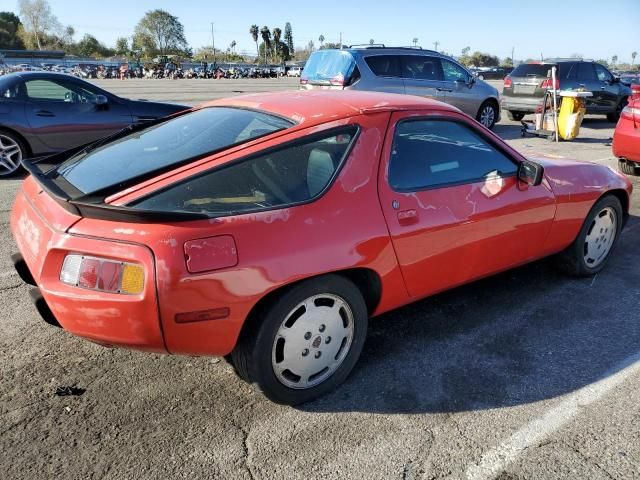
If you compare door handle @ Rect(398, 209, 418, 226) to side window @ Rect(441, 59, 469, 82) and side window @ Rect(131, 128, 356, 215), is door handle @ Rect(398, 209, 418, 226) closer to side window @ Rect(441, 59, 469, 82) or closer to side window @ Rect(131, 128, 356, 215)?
side window @ Rect(131, 128, 356, 215)

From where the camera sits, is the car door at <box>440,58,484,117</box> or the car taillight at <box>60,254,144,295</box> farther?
the car door at <box>440,58,484,117</box>

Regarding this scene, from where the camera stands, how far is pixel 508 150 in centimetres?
345

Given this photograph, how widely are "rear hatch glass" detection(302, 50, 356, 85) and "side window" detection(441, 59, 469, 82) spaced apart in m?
2.66

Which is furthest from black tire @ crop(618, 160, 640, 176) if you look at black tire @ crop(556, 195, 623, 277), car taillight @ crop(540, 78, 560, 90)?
car taillight @ crop(540, 78, 560, 90)

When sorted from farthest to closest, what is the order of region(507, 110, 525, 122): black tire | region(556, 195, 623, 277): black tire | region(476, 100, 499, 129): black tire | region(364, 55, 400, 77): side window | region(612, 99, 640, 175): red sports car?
region(507, 110, 525, 122): black tire → region(476, 100, 499, 129): black tire → region(364, 55, 400, 77): side window → region(612, 99, 640, 175): red sports car → region(556, 195, 623, 277): black tire

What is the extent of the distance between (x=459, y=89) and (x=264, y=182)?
10.5 m

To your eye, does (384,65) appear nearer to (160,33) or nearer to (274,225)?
(274,225)

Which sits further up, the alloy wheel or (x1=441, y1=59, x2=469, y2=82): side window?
(x1=441, y1=59, x2=469, y2=82): side window

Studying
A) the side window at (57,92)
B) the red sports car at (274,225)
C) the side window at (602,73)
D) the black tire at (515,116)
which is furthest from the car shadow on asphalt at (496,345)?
the side window at (602,73)

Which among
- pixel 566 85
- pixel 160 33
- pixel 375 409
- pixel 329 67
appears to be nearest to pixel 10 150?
pixel 329 67

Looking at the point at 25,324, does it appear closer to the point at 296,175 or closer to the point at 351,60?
the point at 296,175

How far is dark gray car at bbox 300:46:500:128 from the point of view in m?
10.2

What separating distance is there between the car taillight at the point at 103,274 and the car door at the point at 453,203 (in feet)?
4.24

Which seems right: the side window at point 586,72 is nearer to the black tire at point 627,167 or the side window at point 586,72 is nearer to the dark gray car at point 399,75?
the dark gray car at point 399,75
